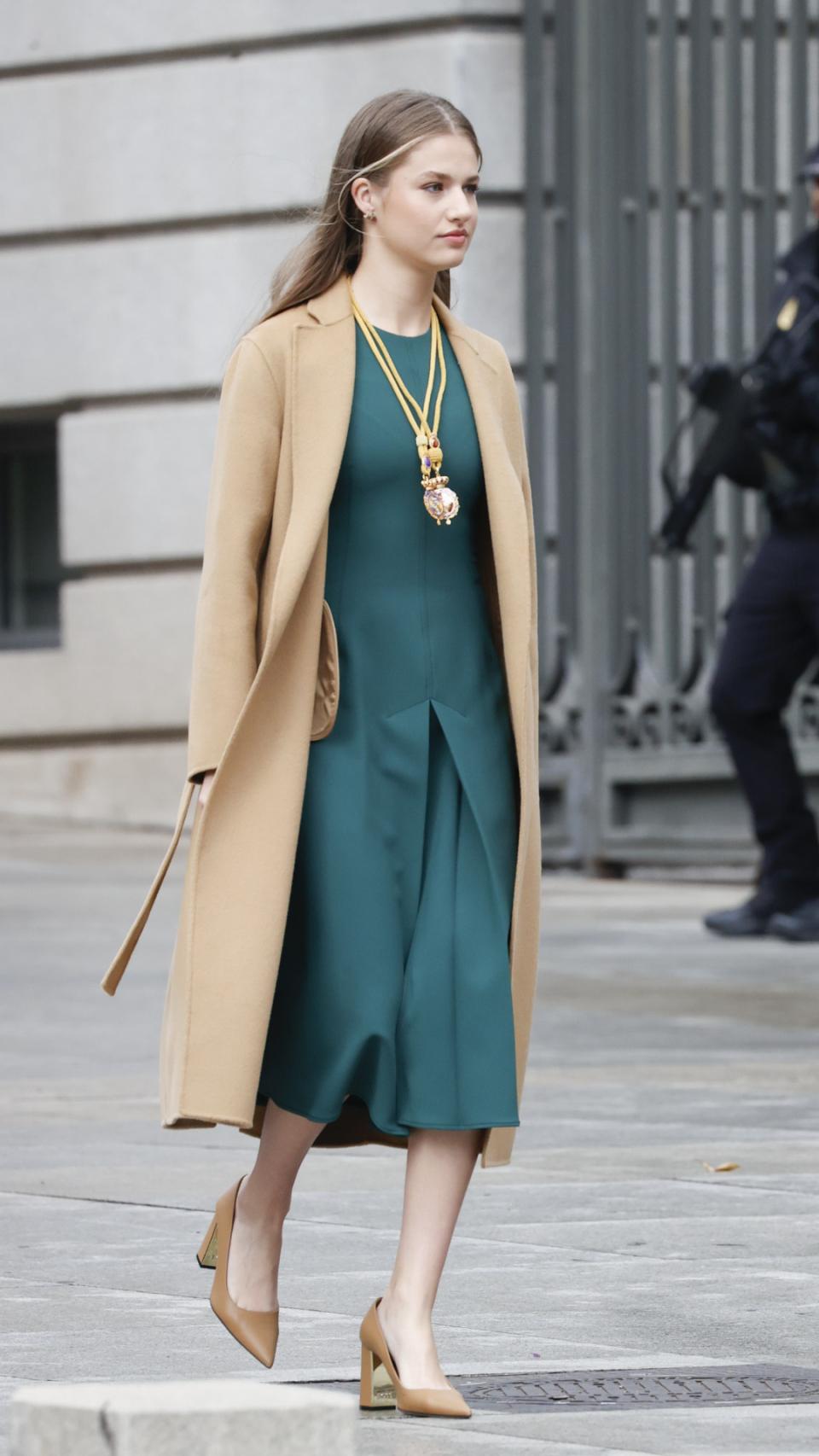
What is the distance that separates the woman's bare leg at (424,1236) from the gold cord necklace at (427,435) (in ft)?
2.69

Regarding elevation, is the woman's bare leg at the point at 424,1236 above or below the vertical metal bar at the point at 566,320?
below

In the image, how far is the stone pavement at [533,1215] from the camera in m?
4.02

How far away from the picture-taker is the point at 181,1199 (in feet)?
17.6

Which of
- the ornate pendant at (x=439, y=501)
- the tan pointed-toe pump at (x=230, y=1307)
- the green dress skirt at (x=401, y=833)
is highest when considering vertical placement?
the ornate pendant at (x=439, y=501)

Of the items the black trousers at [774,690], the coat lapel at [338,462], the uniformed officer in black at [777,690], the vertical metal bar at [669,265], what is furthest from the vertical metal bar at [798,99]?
the coat lapel at [338,462]

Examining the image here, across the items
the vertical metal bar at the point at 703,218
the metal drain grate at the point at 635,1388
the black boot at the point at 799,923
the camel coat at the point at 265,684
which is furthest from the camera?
the vertical metal bar at the point at 703,218

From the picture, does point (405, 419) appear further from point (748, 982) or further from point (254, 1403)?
point (748, 982)

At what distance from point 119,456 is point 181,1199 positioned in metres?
8.61

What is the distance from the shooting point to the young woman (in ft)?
13.0

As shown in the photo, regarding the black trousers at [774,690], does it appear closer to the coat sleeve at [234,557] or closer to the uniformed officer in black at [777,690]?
the uniformed officer in black at [777,690]

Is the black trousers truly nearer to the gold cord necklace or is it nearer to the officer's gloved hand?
Result: the officer's gloved hand

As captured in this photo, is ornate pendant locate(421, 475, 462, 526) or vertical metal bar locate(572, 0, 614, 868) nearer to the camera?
ornate pendant locate(421, 475, 462, 526)

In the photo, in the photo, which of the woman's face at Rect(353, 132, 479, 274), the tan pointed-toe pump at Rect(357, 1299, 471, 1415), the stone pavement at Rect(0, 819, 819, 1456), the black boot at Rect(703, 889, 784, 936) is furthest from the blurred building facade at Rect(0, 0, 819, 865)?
the tan pointed-toe pump at Rect(357, 1299, 471, 1415)

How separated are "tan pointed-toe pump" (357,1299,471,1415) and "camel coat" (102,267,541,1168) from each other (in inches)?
11.4
